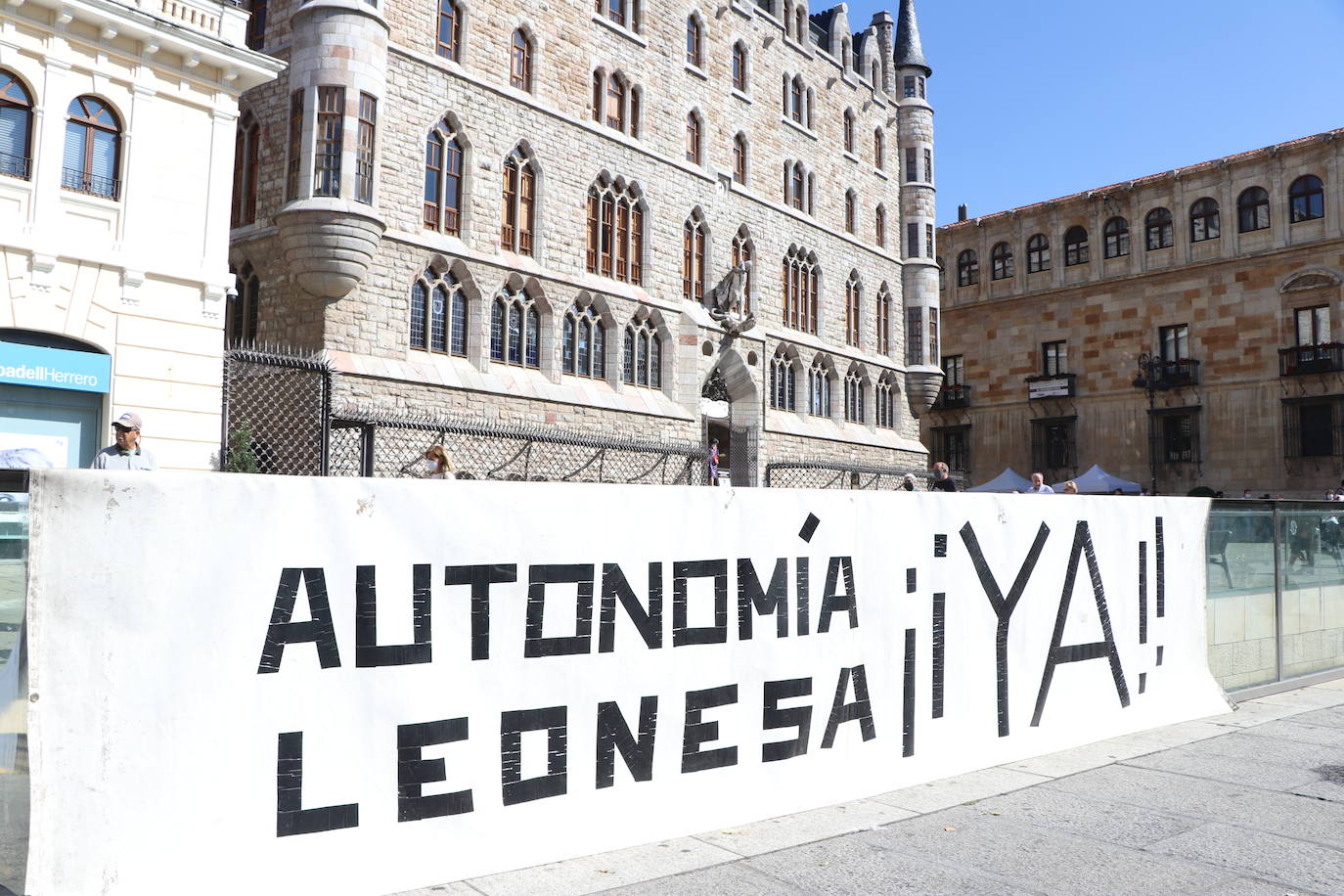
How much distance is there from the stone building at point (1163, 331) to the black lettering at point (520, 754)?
36.8 meters

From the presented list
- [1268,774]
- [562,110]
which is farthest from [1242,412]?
[1268,774]

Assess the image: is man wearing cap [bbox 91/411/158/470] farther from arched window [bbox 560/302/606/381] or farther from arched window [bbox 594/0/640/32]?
arched window [bbox 594/0/640/32]

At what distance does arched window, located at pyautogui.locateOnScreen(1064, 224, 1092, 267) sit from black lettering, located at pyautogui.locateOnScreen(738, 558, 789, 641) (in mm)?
40332

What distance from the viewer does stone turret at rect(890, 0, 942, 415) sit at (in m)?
37.9

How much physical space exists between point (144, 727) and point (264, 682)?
1.29 ft

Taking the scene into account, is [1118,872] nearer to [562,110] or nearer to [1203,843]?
[1203,843]

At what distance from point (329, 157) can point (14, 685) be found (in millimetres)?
17299

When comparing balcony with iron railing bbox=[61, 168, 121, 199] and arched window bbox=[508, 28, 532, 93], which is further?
arched window bbox=[508, 28, 532, 93]

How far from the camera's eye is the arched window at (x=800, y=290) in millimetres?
32500

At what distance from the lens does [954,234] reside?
4575cm

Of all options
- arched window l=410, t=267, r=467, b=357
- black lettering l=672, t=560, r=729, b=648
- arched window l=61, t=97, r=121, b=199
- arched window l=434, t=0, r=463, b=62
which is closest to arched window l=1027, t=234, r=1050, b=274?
arched window l=434, t=0, r=463, b=62

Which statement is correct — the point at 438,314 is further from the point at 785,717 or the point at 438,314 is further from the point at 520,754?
the point at 520,754

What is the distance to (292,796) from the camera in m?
3.51

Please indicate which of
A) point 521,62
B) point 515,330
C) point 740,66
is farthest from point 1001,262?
point 515,330
